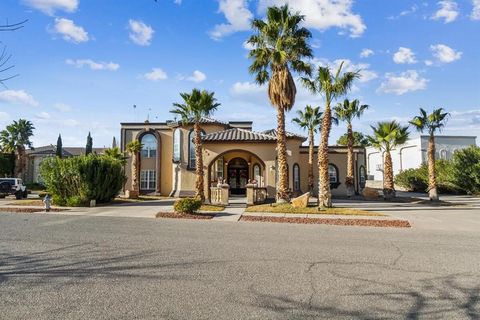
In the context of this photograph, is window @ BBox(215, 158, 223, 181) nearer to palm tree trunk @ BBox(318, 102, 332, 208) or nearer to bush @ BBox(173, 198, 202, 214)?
palm tree trunk @ BBox(318, 102, 332, 208)

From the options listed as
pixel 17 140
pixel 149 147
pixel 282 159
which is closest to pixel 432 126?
pixel 282 159

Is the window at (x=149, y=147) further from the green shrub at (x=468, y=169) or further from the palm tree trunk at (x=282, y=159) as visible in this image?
the green shrub at (x=468, y=169)

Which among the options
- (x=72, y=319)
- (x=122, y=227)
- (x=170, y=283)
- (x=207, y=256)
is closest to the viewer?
(x=72, y=319)

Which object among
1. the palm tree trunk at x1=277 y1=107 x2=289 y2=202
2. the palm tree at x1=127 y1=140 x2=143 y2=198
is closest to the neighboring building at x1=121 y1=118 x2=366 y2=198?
the palm tree at x1=127 y1=140 x2=143 y2=198

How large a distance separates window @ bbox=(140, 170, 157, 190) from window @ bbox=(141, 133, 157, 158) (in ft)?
5.20

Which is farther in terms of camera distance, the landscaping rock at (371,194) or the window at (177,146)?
the window at (177,146)

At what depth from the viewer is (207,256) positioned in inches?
322

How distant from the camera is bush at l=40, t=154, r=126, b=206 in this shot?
2333 cm

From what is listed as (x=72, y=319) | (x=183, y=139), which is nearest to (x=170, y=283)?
(x=72, y=319)

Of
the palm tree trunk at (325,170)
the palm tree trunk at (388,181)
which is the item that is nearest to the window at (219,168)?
the palm tree trunk at (388,181)

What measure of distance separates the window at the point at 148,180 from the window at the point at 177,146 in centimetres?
362

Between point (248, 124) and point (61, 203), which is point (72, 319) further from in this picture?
point (248, 124)

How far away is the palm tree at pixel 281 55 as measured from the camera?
2045 cm

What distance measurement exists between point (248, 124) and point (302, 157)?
6523mm
